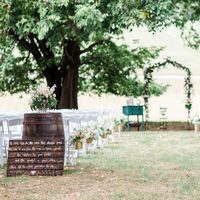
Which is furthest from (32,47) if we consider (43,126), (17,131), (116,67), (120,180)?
(120,180)

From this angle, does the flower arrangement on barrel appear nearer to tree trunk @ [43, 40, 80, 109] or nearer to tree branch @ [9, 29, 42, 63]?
tree trunk @ [43, 40, 80, 109]

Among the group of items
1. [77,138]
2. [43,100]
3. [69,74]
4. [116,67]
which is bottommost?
[77,138]

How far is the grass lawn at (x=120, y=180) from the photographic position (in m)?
6.91

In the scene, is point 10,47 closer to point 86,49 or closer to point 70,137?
point 86,49

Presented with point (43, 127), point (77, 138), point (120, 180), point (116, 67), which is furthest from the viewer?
point (116, 67)

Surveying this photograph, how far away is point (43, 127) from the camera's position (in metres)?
9.00

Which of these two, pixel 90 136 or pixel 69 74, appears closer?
pixel 90 136

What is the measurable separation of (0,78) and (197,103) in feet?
61.0

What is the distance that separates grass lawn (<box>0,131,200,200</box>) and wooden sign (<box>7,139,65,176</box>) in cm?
25

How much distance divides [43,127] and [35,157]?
50 cm

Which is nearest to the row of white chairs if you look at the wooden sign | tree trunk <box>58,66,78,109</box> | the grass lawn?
the grass lawn

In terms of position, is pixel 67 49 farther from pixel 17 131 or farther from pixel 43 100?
pixel 43 100

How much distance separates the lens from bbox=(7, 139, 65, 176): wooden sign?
8.70 m

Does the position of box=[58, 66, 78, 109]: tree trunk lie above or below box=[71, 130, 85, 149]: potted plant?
above
